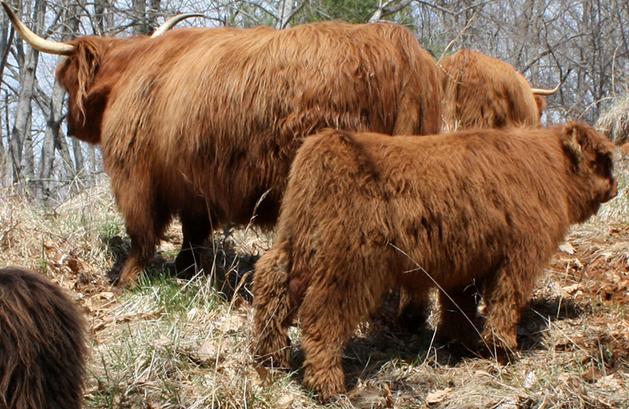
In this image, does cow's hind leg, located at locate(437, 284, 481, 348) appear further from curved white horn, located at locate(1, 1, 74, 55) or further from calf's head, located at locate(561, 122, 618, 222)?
curved white horn, located at locate(1, 1, 74, 55)

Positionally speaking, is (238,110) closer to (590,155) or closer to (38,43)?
(590,155)

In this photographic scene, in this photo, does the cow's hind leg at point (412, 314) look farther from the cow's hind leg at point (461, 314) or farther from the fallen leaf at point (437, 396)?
the fallen leaf at point (437, 396)

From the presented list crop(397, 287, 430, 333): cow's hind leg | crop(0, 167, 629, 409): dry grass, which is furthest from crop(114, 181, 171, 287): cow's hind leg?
crop(397, 287, 430, 333): cow's hind leg

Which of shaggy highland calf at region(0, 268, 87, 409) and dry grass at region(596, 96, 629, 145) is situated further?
dry grass at region(596, 96, 629, 145)

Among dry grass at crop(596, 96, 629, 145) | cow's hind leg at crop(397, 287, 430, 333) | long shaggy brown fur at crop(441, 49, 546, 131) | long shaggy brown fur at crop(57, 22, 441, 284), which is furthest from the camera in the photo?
dry grass at crop(596, 96, 629, 145)

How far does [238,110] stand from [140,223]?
147 centimetres

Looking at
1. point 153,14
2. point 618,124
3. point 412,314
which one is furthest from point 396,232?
point 153,14

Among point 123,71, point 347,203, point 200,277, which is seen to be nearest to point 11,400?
point 347,203

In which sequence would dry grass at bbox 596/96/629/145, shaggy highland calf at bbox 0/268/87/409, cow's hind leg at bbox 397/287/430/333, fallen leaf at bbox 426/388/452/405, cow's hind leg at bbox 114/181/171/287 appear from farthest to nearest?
dry grass at bbox 596/96/629/145, cow's hind leg at bbox 114/181/171/287, cow's hind leg at bbox 397/287/430/333, fallen leaf at bbox 426/388/452/405, shaggy highland calf at bbox 0/268/87/409

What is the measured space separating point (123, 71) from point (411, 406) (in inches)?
146

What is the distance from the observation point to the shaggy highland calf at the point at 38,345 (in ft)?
11.3

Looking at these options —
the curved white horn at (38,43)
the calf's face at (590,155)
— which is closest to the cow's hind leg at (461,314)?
the calf's face at (590,155)

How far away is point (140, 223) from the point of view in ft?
20.8

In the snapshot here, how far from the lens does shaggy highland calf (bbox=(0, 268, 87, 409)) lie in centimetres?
345
